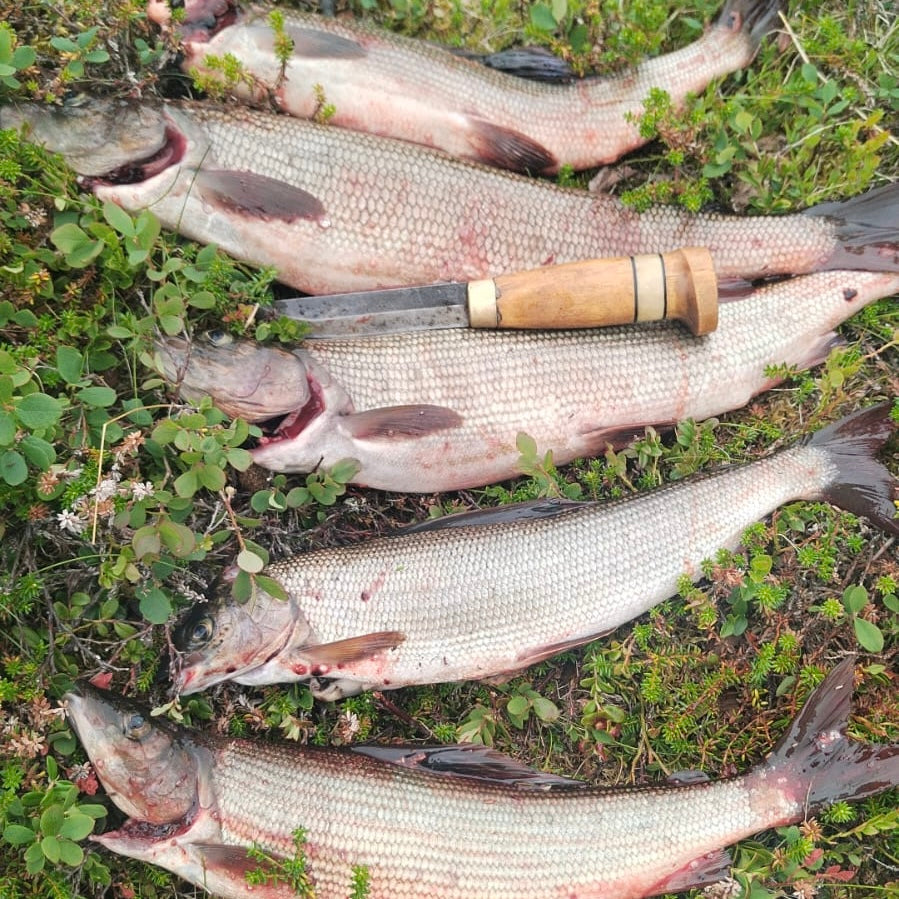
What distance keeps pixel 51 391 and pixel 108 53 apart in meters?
1.58

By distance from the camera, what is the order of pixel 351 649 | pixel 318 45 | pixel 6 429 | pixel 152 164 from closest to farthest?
pixel 6 429
pixel 351 649
pixel 152 164
pixel 318 45

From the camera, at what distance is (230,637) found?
3.40m

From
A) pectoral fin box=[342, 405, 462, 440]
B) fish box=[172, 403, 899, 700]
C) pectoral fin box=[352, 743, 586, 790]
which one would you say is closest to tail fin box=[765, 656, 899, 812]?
fish box=[172, 403, 899, 700]

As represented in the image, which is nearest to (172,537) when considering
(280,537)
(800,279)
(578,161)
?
(280,537)

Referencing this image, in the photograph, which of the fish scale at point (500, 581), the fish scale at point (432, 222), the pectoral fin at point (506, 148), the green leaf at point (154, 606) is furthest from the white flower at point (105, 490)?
the pectoral fin at point (506, 148)

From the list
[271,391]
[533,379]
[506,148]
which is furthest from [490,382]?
[506,148]

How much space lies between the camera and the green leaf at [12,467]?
307cm

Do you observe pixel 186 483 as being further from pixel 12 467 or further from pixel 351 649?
pixel 351 649

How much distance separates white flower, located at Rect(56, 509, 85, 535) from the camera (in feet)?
10.2

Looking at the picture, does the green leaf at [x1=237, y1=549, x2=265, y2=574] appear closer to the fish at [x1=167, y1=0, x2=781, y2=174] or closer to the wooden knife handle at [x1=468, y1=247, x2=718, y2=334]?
the wooden knife handle at [x1=468, y1=247, x2=718, y2=334]

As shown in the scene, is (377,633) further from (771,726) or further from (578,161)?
(578,161)

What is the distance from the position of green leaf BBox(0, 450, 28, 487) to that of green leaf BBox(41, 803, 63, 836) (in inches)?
48.8

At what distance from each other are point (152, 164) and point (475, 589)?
7.72ft

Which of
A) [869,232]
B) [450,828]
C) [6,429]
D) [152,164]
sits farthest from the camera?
[869,232]
